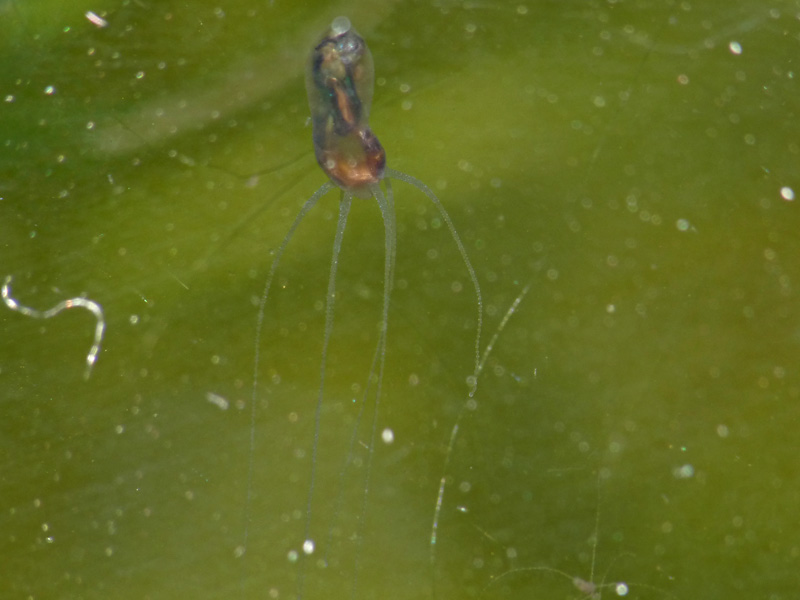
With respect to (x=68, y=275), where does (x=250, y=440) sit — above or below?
below

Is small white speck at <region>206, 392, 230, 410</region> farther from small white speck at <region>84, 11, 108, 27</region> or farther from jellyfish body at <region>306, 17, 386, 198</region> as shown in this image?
small white speck at <region>84, 11, 108, 27</region>

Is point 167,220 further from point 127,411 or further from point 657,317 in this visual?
point 657,317

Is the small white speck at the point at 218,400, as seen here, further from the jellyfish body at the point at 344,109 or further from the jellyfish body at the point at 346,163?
the jellyfish body at the point at 344,109

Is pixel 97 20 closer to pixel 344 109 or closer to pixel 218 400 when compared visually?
pixel 344 109

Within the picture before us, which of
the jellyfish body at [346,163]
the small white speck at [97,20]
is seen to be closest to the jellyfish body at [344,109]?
the jellyfish body at [346,163]

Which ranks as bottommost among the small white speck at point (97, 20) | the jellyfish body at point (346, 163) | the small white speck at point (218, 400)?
the small white speck at point (218, 400)

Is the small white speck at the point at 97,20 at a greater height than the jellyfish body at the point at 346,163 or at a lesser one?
greater

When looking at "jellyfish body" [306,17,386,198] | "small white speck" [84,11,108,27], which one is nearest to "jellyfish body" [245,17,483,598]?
"jellyfish body" [306,17,386,198]

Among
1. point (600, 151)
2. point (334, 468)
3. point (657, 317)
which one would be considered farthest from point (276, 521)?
point (600, 151)

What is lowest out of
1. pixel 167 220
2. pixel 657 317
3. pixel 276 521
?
pixel 276 521
